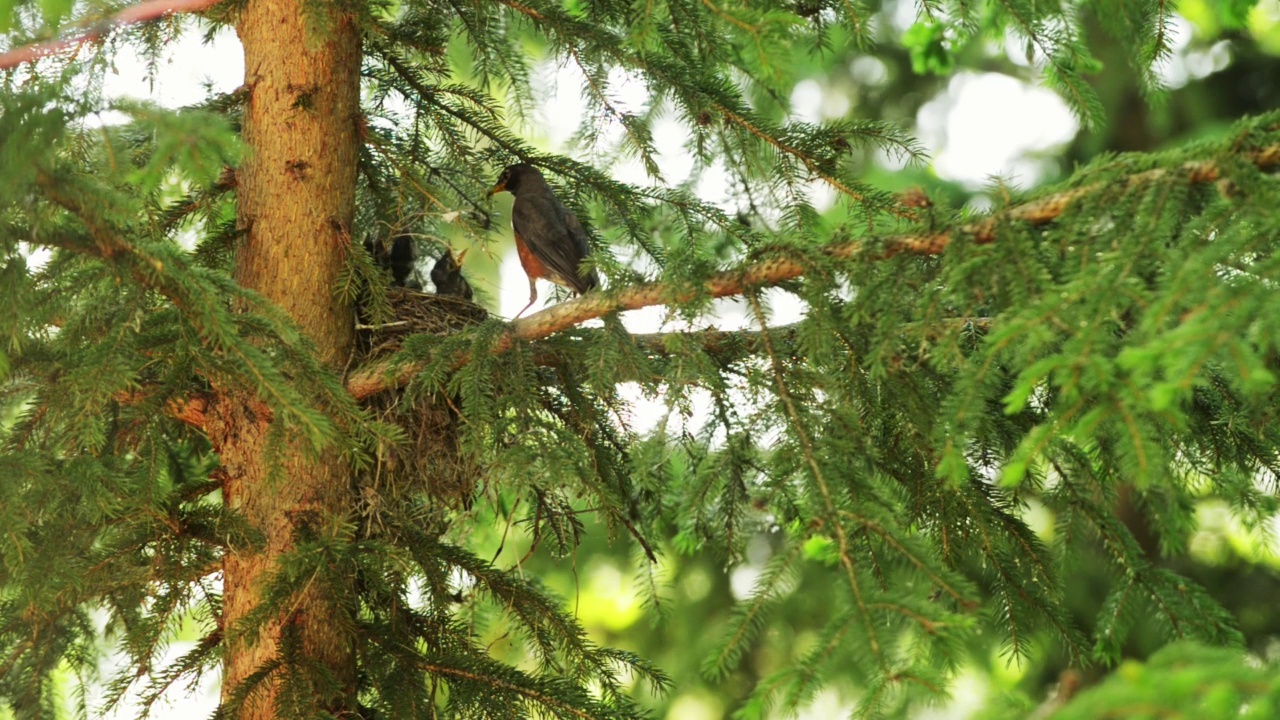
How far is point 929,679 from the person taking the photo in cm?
206

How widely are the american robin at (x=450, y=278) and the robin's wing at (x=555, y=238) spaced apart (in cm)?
34

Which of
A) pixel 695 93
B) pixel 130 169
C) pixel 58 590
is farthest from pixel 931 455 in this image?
pixel 58 590

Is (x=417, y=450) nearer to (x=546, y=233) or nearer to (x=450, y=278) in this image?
(x=450, y=278)

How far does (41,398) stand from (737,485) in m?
2.01

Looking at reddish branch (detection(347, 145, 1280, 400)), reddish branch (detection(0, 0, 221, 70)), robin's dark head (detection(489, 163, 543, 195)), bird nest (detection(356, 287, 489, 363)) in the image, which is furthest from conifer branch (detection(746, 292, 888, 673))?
robin's dark head (detection(489, 163, 543, 195))

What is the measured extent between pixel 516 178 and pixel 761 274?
287 centimetres

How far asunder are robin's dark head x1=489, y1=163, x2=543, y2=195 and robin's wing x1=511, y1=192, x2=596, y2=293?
68 mm

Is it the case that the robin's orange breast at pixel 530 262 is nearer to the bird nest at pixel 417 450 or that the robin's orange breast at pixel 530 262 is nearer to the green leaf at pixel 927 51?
the bird nest at pixel 417 450

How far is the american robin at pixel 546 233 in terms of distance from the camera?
523 centimetres

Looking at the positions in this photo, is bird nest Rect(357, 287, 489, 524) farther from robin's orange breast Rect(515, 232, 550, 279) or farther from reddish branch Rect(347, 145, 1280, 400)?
robin's orange breast Rect(515, 232, 550, 279)

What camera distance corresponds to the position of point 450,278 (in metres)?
5.32

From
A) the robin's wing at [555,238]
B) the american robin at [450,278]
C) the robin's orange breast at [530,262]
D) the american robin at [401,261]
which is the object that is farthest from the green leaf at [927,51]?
the american robin at [401,261]

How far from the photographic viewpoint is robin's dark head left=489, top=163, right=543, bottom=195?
209 inches

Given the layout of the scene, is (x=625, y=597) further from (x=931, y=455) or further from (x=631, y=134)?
(x=931, y=455)
